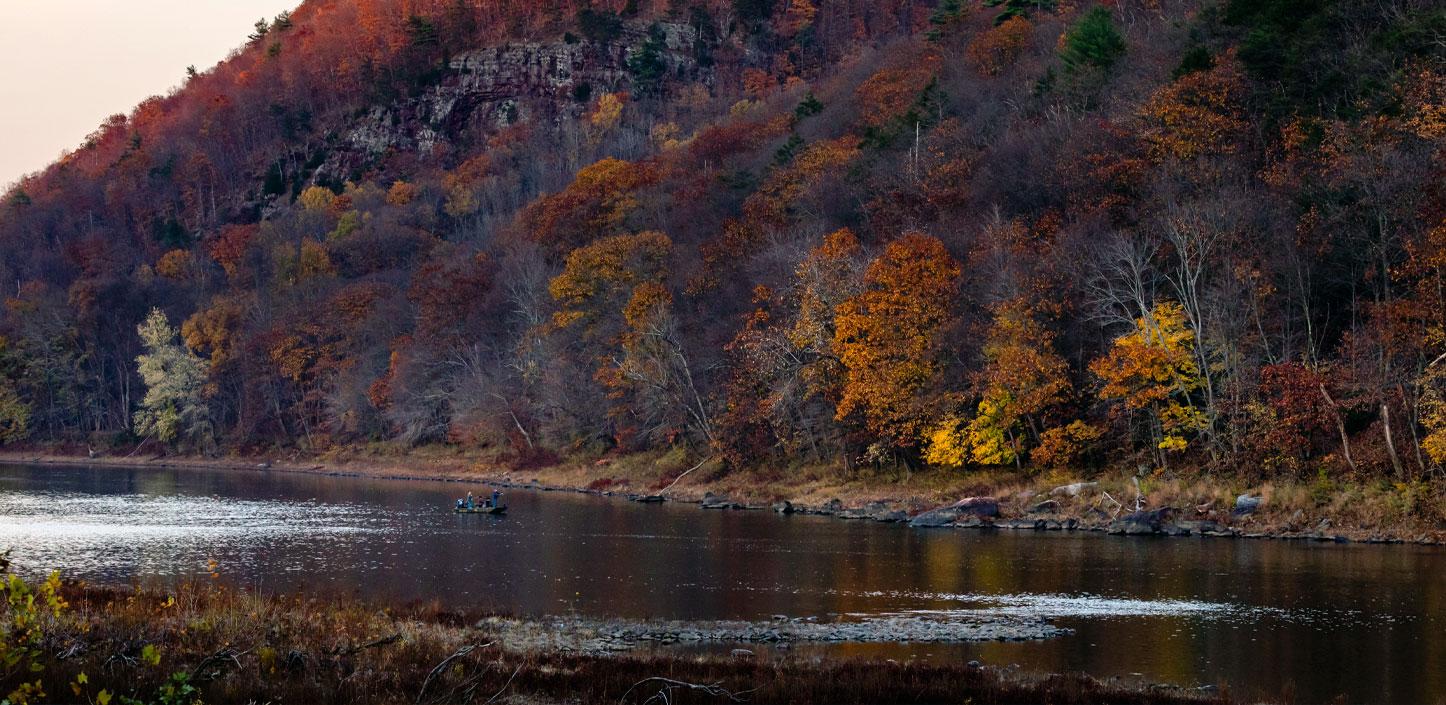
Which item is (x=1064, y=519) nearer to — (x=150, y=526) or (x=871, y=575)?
(x=871, y=575)

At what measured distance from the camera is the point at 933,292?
204ft

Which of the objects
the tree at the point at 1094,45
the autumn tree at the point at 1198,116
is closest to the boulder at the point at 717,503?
the autumn tree at the point at 1198,116

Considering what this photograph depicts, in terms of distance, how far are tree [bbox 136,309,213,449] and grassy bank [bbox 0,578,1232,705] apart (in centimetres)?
10041

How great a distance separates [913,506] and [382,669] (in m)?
42.5

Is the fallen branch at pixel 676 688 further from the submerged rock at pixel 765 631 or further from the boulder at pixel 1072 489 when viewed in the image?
the boulder at pixel 1072 489

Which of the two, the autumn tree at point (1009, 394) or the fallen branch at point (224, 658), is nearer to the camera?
the fallen branch at point (224, 658)

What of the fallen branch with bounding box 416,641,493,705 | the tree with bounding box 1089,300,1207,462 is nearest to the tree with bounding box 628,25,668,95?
the tree with bounding box 1089,300,1207,462

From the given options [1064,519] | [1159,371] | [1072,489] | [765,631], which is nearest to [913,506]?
[1072,489]

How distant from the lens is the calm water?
26.5 m

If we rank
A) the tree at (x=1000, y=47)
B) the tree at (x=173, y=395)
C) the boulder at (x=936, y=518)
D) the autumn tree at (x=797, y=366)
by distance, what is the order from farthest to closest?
the tree at (x=173, y=395)
the tree at (x=1000, y=47)
the autumn tree at (x=797, y=366)
the boulder at (x=936, y=518)

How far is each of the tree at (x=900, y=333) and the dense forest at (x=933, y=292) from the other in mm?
172

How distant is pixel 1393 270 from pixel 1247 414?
27.6ft

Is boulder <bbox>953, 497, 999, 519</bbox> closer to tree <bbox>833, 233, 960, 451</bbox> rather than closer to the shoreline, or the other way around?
the shoreline

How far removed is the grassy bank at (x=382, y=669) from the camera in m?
17.0
